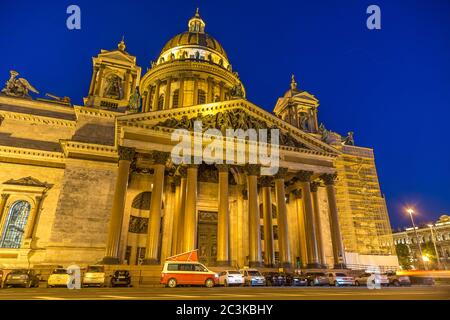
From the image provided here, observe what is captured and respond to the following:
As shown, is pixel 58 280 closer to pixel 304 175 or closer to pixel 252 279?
pixel 252 279

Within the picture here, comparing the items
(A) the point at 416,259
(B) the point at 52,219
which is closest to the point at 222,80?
(B) the point at 52,219

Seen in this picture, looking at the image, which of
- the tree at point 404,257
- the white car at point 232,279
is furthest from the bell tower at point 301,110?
the tree at point 404,257

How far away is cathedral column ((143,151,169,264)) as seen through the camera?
18781 mm

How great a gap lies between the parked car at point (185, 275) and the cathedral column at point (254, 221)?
5448 millimetres

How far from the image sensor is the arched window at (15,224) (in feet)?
75.6

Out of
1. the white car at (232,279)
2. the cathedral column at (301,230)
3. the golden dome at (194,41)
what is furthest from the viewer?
the golden dome at (194,41)

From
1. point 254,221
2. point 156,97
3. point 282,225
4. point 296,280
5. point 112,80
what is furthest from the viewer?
point 156,97

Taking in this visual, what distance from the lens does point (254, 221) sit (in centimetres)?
2172

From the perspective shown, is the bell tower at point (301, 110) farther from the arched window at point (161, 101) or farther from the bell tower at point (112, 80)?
the bell tower at point (112, 80)

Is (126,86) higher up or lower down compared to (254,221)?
higher up

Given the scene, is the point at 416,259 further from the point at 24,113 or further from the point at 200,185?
the point at 24,113

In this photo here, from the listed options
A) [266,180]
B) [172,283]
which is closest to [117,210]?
[172,283]

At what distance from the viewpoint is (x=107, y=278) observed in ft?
54.7

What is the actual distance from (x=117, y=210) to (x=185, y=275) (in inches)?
280
